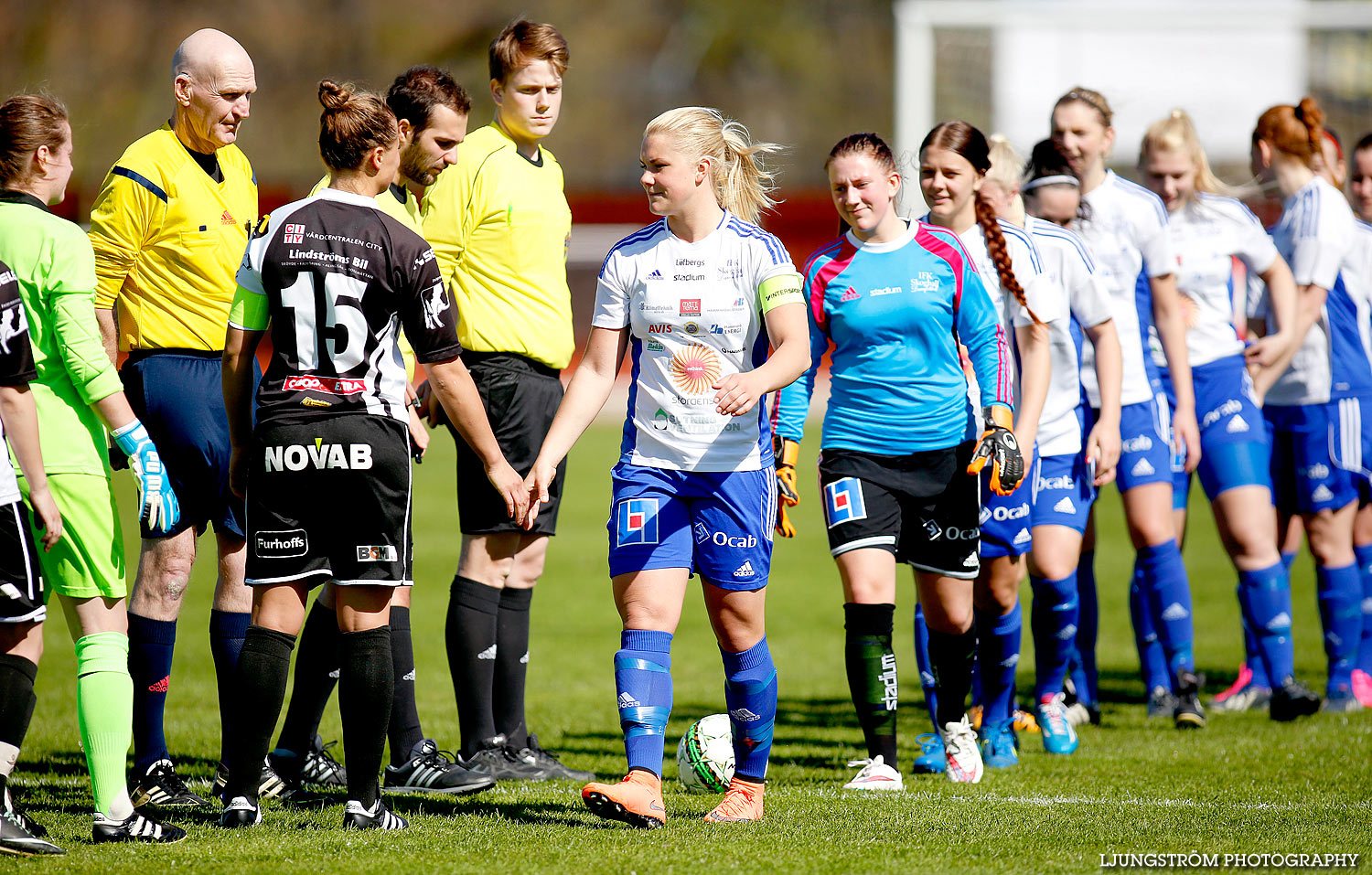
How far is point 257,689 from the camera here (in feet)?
13.8

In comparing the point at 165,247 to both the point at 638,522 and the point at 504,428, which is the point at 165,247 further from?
the point at 638,522

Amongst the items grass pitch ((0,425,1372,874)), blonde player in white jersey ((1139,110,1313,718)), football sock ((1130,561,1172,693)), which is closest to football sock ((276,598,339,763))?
grass pitch ((0,425,1372,874))

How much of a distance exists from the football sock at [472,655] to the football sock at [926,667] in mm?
1760

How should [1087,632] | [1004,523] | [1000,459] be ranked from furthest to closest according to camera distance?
[1087,632] → [1004,523] → [1000,459]

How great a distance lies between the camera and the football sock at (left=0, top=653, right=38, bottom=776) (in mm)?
3975

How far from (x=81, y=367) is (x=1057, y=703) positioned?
4.14 m

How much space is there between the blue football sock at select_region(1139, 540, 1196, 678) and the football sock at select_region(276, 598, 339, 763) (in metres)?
3.83

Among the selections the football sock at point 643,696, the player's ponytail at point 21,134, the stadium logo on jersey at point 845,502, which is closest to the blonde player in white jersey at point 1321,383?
the stadium logo on jersey at point 845,502

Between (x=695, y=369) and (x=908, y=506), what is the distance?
1.14m

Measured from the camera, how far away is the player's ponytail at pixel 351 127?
13.9 feet

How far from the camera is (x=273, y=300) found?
419 cm

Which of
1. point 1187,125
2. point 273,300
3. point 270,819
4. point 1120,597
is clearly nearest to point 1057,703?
point 1187,125

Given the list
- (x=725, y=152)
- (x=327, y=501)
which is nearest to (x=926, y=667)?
(x=725, y=152)

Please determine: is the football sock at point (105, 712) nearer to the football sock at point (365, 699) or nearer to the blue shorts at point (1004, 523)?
the football sock at point (365, 699)
